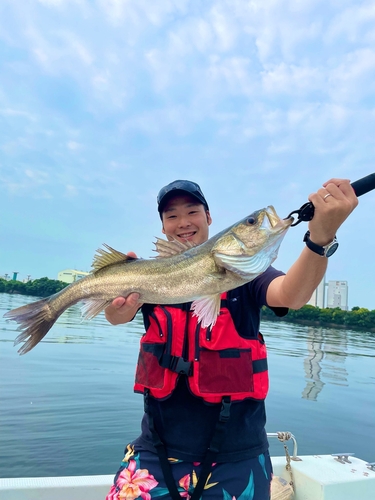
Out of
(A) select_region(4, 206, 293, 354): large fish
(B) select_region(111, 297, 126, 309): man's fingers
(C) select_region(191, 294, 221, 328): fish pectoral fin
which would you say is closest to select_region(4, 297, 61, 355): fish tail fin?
(A) select_region(4, 206, 293, 354): large fish

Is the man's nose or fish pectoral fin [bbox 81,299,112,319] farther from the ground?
the man's nose

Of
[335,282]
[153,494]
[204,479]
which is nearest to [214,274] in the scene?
[204,479]

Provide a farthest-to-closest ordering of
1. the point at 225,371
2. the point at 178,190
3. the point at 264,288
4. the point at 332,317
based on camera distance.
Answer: the point at 332,317
the point at 178,190
the point at 264,288
the point at 225,371

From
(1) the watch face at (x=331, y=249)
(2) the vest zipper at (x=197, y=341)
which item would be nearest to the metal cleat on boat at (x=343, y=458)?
(2) the vest zipper at (x=197, y=341)

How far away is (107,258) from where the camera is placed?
3.39 meters

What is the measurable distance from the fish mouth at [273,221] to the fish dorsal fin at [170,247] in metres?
0.71

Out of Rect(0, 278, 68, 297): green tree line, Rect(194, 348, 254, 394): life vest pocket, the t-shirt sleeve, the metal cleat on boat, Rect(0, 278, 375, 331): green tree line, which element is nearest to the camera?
Rect(194, 348, 254, 394): life vest pocket

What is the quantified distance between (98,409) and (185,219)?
7.73 m

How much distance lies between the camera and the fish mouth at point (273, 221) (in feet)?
8.71

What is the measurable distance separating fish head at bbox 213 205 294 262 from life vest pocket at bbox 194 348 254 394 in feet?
2.74

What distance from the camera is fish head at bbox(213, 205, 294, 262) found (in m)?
2.71

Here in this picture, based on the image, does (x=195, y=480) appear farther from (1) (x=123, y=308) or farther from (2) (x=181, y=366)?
(1) (x=123, y=308)

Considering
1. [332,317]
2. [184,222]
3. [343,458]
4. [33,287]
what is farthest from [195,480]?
[33,287]

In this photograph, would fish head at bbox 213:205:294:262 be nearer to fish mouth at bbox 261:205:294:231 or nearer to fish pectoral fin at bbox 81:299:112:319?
fish mouth at bbox 261:205:294:231
